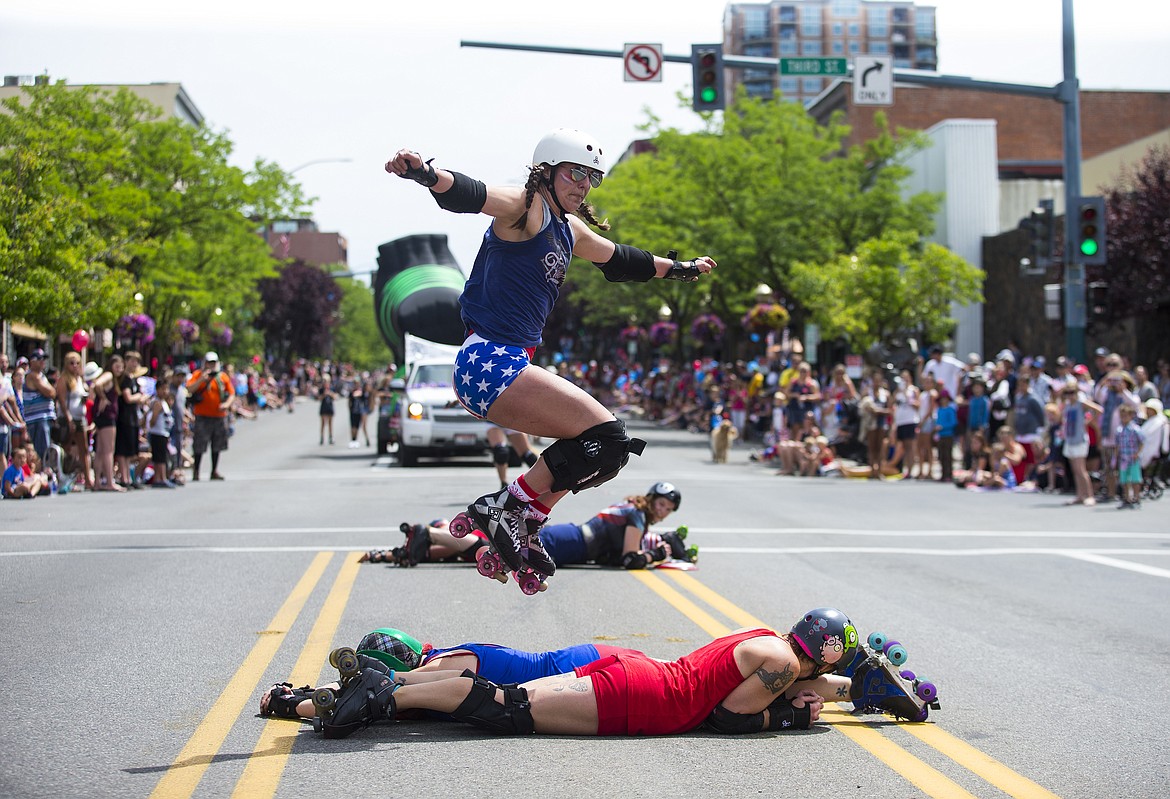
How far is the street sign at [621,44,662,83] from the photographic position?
19.9m

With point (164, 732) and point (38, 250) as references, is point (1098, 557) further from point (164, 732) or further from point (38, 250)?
point (38, 250)

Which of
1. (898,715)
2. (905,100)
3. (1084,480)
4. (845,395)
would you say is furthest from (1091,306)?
(905,100)

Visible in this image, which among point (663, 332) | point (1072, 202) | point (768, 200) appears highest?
point (768, 200)

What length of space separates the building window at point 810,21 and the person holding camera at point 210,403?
169766 mm

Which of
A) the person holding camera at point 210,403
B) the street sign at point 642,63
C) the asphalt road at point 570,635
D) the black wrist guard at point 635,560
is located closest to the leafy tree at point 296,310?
the person holding camera at point 210,403

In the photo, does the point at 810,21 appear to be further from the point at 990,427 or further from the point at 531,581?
the point at 531,581

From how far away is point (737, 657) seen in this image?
5.66m

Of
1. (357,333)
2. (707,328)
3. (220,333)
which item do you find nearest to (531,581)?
(707,328)

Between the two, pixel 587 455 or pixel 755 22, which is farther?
pixel 755 22

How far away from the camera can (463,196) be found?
5.62 m

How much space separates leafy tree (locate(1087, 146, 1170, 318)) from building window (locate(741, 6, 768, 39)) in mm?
153059

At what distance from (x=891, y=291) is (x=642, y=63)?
13713 millimetres

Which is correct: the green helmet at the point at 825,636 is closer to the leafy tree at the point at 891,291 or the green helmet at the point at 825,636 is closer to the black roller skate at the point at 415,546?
the black roller skate at the point at 415,546

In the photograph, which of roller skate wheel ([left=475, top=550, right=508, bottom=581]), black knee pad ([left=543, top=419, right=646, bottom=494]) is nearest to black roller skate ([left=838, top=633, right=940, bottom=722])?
black knee pad ([left=543, top=419, right=646, bottom=494])
